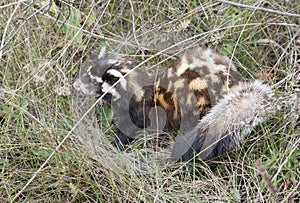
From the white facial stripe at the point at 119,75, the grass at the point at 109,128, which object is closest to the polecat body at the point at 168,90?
the white facial stripe at the point at 119,75

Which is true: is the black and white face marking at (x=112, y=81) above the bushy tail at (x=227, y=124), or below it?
above

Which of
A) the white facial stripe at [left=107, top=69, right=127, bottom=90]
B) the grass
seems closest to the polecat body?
the white facial stripe at [left=107, top=69, right=127, bottom=90]

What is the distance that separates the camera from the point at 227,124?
2730mm

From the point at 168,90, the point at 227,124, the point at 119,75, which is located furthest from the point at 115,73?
the point at 227,124

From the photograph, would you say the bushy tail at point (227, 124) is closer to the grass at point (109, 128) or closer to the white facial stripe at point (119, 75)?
the grass at point (109, 128)

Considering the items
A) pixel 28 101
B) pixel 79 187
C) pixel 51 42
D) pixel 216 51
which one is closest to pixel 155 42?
pixel 216 51

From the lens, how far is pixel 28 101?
3.03 metres

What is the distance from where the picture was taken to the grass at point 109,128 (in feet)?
8.90

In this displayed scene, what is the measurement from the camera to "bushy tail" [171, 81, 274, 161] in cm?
272

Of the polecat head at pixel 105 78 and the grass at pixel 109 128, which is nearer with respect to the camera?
the grass at pixel 109 128

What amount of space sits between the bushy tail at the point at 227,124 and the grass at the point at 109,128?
8 cm

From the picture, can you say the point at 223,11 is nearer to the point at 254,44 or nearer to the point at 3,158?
the point at 254,44

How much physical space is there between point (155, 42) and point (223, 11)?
468mm

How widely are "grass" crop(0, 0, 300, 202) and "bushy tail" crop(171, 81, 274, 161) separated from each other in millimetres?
81
